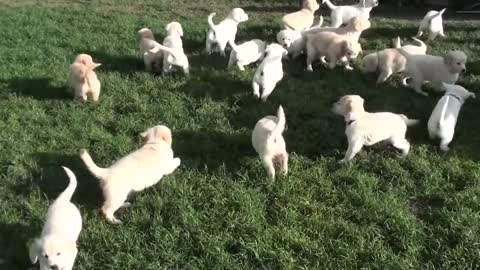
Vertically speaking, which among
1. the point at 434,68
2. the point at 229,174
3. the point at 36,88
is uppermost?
the point at 434,68

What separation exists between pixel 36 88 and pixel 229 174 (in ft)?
10.5

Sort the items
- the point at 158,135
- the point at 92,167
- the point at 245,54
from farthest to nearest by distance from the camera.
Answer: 1. the point at 245,54
2. the point at 158,135
3. the point at 92,167

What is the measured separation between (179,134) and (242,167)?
103cm

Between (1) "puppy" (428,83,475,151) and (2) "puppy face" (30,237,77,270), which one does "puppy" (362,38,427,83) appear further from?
(2) "puppy face" (30,237,77,270)

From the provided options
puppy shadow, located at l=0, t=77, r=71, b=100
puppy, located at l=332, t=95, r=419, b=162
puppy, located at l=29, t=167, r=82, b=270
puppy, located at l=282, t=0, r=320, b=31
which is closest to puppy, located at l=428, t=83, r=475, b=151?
puppy, located at l=332, t=95, r=419, b=162

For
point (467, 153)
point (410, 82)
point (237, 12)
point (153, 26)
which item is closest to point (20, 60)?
point (153, 26)

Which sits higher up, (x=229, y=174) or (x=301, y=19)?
(x=301, y=19)

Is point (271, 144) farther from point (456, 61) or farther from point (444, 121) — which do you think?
point (456, 61)

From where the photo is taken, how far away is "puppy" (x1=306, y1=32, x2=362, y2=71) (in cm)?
769

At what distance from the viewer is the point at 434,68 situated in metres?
7.27

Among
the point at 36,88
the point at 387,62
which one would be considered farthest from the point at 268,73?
the point at 36,88

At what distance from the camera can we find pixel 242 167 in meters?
5.80

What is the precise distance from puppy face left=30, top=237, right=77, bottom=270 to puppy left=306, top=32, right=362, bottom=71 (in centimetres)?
466

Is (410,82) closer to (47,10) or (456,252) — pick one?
(456,252)
